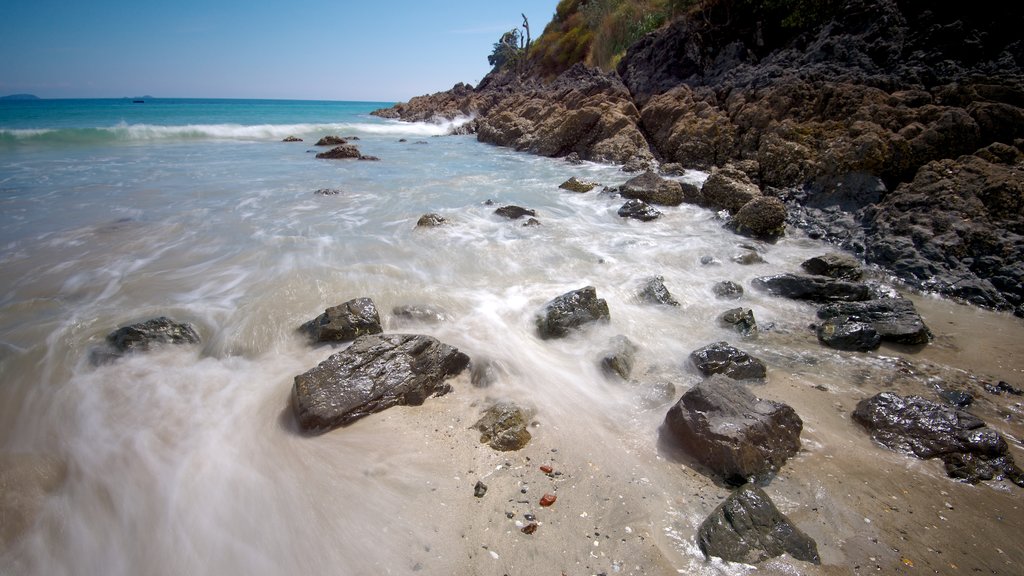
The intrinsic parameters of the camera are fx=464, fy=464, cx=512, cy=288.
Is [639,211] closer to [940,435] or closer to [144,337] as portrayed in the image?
[940,435]

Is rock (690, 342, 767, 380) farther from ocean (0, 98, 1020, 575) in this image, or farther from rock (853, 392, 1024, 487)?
rock (853, 392, 1024, 487)

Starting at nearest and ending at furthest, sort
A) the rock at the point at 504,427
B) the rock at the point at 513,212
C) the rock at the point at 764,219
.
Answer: the rock at the point at 504,427, the rock at the point at 764,219, the rock at the point at 513,212

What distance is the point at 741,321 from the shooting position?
5020mm

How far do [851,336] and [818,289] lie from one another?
114cm

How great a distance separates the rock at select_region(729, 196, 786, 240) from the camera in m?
8.13

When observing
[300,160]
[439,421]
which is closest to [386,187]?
[300,160]

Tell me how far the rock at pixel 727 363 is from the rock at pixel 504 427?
1.76 meters

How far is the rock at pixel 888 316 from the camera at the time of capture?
15.4 ft

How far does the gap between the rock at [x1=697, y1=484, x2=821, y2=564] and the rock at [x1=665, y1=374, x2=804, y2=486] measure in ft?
1.18

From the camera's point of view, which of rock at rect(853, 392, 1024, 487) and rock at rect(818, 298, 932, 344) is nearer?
rock at rect(853, 392, 1024, 487)

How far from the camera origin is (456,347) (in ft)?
14.2

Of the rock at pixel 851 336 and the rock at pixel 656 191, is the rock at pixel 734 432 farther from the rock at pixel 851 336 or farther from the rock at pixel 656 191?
the rock at pixel 656 191

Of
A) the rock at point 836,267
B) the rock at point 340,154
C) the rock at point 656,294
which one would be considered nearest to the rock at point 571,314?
the rock at point 656,294

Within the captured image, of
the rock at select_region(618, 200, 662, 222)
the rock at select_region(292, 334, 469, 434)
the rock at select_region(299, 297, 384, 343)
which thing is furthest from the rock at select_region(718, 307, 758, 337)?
the rock at select_region(618, 200, 662, 222)
